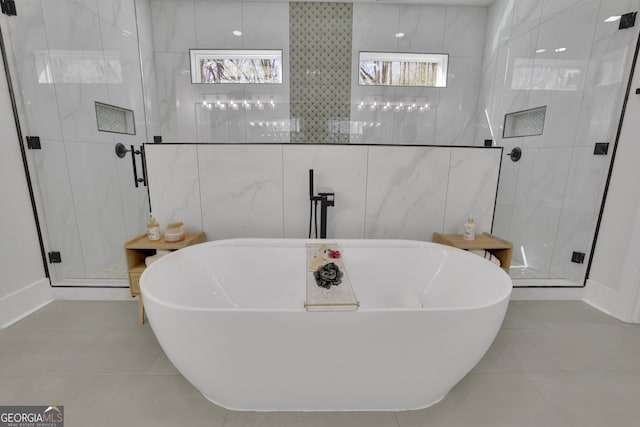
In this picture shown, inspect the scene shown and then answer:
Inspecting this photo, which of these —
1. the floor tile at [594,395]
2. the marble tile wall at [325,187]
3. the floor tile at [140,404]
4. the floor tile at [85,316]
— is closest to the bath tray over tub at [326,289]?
the marble tile wall at [325,187]

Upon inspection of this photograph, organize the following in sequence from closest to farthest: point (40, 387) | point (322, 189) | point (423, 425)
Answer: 1. point (423, 425)
2. point (40, 387)
3. point (322, 189)

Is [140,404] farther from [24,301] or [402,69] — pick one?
[402,69]

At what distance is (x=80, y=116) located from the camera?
7.52 feet

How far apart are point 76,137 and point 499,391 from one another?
3.40 meters

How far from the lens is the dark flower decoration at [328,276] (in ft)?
3.93

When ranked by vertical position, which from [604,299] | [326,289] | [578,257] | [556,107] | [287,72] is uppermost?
[287,72]

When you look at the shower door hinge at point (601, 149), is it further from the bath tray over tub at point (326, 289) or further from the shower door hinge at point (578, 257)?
the bath tray over tub at point (326, 289)

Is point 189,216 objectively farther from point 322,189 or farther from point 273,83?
point 273,83

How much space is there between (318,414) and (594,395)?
1.27 metres

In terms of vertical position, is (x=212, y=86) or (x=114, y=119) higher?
(x=212, y=86)

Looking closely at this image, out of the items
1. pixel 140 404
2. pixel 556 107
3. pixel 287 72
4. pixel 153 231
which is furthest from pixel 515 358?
pixel 287 72

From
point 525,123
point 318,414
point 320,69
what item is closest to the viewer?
point 318,414

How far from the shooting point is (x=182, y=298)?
1.36m

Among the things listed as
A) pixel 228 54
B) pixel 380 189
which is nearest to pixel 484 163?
pixel 380 189
